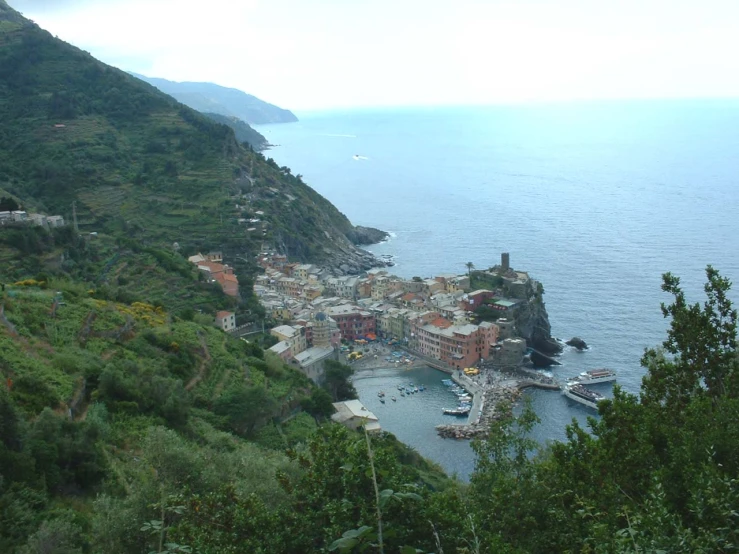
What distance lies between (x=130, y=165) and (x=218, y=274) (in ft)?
63.2

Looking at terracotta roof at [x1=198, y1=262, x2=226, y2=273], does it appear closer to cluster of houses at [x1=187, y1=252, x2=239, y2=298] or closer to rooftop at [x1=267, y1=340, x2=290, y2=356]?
cluster of houses at [x1=187, y1=252, x2=239, y2=298]

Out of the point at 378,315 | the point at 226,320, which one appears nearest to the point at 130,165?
the point at 378,315

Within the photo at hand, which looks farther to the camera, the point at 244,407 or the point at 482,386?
the point at 482,386

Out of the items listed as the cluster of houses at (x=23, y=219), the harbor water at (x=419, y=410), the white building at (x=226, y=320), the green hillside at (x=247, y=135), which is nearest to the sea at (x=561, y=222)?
the harbor water at (x=419, y=410)

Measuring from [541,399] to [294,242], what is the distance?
93.2ft

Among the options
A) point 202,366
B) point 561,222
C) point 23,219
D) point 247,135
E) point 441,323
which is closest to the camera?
point 202,366

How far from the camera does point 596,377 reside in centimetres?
3234

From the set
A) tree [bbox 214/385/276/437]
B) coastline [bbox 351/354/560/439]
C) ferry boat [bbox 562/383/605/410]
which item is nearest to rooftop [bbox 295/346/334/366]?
coastline [bbox 351/354/560/439]

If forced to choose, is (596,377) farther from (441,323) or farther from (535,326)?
(441,323)

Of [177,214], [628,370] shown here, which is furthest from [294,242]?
[628,370]

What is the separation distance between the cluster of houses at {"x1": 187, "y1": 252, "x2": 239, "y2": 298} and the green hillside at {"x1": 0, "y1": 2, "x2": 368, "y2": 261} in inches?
147

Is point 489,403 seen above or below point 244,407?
below

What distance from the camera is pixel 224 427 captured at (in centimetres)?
1568

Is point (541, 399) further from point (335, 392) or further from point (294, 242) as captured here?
point (294, 242)
